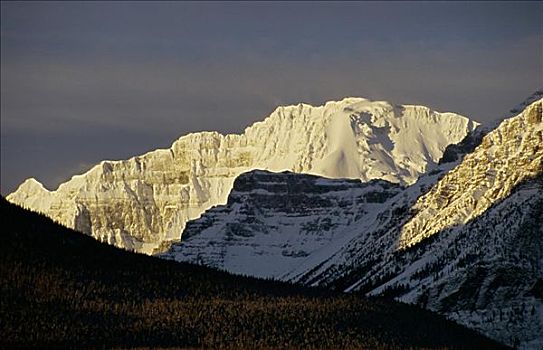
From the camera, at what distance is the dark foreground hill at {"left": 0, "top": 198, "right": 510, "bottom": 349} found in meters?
169

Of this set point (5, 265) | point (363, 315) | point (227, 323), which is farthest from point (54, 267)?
point (363, 315)

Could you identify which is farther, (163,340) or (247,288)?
(247,288)

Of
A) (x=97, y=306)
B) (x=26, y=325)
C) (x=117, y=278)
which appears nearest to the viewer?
(x=26, y=325)

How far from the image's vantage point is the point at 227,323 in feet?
593

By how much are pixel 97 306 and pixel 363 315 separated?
32.3 m

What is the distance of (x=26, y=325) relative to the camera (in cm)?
16475

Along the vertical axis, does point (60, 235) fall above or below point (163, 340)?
above

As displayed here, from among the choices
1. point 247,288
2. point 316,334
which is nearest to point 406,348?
point 316,334

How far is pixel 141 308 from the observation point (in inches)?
7077

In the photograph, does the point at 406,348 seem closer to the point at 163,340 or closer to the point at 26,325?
the point at 163,340

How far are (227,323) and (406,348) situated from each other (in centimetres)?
1867

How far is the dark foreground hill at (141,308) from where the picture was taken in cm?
16925

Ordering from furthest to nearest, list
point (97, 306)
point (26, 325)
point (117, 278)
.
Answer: point (117, 278)
point (97, 306)
point (26, 325)

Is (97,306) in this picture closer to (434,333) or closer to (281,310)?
(281,310)
